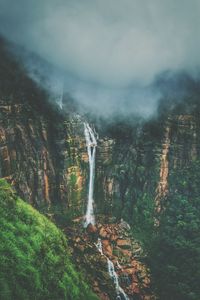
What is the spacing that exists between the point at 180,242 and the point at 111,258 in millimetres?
4744

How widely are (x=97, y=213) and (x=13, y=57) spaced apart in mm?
12413

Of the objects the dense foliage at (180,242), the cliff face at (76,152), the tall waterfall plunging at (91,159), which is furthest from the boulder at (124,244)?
the tall waterfall plunging at (91,159)

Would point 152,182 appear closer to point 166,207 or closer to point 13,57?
point 166,207

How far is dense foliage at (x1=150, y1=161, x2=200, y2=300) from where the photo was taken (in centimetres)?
2294

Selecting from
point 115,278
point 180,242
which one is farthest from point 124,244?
point 180,242

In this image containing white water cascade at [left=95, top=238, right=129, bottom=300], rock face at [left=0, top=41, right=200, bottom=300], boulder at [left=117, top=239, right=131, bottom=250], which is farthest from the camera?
boulder at [left=117, top=239, right=131, bottom=250]

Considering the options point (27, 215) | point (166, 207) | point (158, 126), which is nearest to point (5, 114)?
point (27, 215)

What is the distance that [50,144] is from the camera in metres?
24.7

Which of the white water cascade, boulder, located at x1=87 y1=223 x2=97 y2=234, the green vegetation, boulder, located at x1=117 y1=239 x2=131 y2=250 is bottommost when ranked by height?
the white water cascade

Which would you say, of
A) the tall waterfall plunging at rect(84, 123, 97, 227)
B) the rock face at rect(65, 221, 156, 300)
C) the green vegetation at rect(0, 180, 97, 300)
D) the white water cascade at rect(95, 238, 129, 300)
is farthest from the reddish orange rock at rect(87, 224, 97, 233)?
the green vegetation at rect(0, 180, 97, 300)

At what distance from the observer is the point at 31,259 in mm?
14070

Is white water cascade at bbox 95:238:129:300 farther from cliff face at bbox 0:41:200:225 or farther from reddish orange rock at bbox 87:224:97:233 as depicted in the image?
cliff face at bbox 0:41:200:225

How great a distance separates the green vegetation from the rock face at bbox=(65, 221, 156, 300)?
16.5 ft

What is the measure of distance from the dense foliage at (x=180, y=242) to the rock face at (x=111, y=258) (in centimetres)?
112
